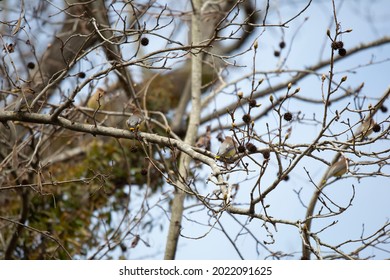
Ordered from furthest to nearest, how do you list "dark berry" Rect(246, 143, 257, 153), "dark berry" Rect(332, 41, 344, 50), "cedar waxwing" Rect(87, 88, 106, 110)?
→ "cedar waxwing" Rect(87, 88, 106, 110) < "dark berry" Rect(246, 143, 257, 153) < "dark berry" Rect(332, 41, 344, 50)

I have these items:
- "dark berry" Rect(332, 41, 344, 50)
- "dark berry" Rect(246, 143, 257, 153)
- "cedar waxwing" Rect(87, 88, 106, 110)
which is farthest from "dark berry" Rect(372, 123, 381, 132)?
"cedar waxwing" Rect(87, 88, 106, 110)

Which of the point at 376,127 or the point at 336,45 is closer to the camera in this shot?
the point at 336,45

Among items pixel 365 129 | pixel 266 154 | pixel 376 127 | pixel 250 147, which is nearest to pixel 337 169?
pixel 365 129

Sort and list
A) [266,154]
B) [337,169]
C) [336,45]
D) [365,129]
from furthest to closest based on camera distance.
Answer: [337,169] < [365,129] < [266,154] < [336,45]

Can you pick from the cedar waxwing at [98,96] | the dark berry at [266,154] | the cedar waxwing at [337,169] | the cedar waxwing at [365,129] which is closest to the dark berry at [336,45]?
the cedar waxwing at [365,129]

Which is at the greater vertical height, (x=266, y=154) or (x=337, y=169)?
(x=337, y=169)

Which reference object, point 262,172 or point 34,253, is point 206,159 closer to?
point 262,172

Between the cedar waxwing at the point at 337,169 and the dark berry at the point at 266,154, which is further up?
the cedar waxwing at the point at 337,169

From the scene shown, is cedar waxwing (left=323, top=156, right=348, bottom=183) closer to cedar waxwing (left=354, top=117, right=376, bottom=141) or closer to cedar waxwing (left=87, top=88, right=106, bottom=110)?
cedar waxwing (left=354, top=117, right=376, bottom=141)

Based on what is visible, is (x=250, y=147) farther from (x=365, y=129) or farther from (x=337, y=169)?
(x=337, y=169)

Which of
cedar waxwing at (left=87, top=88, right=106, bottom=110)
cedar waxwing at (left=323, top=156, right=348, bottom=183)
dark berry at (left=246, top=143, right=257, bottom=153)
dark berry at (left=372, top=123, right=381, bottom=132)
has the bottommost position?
dark berry at (left=246, top=143, right=257, bottom=153)

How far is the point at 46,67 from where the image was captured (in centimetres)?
590

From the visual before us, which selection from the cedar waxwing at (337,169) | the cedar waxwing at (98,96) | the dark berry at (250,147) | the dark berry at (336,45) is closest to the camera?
the dark berry at (336,45)

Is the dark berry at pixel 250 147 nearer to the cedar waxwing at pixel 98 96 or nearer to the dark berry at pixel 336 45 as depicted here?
the dark berry at pixel 336 45
